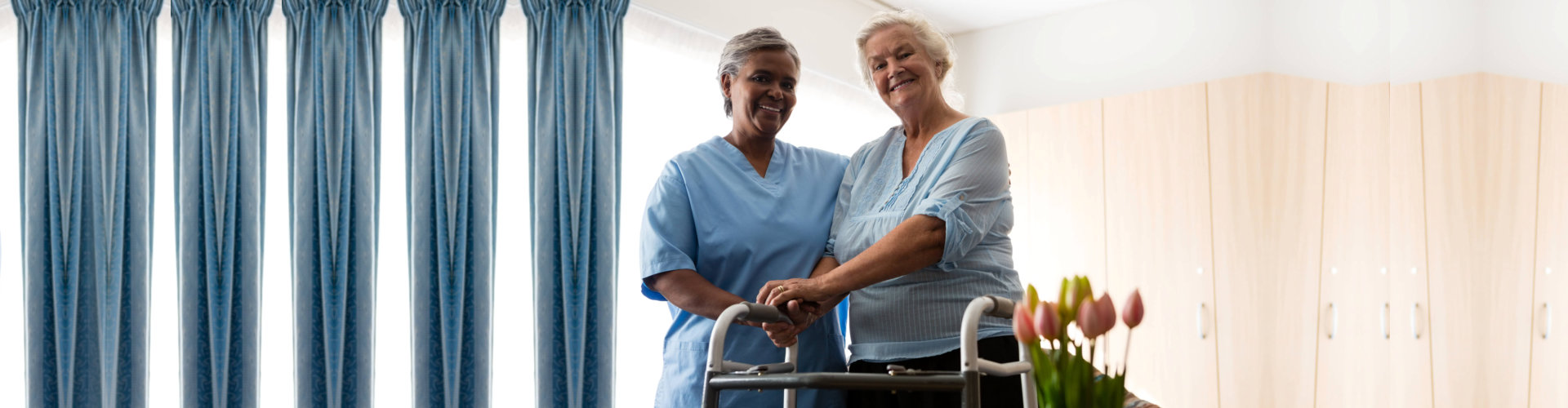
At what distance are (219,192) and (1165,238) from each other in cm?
305

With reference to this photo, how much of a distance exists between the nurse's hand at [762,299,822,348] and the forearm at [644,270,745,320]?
0.10m

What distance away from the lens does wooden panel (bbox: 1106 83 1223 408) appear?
3379mm

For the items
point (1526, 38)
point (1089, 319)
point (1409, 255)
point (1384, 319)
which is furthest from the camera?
point (1384, 319)

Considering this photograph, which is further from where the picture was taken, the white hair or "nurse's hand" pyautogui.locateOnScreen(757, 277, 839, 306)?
the white hair

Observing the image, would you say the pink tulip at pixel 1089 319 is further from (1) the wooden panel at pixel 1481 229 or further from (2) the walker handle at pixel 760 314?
(1) the wooden panel at pixel 1481 229

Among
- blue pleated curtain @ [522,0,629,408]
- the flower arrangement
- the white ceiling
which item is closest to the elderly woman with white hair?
the flower arrangement

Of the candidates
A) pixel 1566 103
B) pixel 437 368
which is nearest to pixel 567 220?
pixel 437 368

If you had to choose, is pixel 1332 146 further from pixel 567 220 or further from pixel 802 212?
pixel 567 220

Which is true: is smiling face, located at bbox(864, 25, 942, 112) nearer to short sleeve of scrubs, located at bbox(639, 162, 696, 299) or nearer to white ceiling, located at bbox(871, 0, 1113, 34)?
short sleeve of scrubs, located at bbox(639, 162, 696, 299)

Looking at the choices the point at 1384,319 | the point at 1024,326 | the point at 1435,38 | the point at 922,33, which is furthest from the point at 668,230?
the point at 1384,319

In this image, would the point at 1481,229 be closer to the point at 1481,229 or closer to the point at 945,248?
the point at 1481,229

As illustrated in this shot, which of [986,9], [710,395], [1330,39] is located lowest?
[710,395]

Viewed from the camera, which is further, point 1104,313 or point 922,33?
point 922,33

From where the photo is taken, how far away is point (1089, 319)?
0.96m
